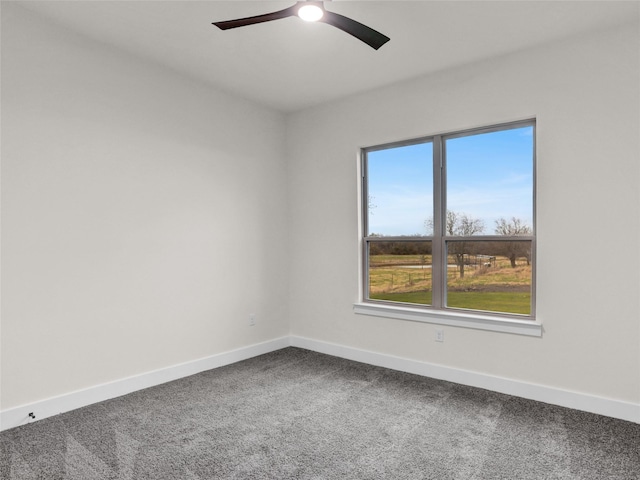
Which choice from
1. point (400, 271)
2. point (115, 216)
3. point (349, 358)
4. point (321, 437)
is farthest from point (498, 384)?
point (115, 216)

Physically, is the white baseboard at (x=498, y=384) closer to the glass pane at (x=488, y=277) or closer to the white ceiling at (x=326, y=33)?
the glass pane at (x=488, y=277)

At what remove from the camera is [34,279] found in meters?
2.59

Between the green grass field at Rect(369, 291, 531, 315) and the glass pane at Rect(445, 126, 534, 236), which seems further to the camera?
the green grass field at Rect(369, 291, 531, 315)

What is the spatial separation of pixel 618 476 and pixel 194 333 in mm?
3118

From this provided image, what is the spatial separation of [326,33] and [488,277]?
7.85 feet

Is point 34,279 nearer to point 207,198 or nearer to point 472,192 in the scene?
point 207,198

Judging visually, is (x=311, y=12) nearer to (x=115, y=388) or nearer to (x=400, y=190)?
(x=400, y=190)

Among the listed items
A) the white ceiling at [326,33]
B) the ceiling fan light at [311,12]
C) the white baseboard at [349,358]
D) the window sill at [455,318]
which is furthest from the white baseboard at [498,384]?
the ceiling fan light at [311,12]

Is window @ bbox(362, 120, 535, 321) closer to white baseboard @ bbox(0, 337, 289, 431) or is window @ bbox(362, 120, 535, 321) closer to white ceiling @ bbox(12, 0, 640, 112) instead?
white ceiling @ bbox(12, 0, 640, 112)

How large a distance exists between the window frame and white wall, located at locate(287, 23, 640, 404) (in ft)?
0.28

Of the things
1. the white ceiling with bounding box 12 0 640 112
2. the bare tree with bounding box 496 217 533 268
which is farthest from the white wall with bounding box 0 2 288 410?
the bare tree with bounding box 496 217 533 268

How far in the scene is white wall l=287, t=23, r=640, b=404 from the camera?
8.54 feet

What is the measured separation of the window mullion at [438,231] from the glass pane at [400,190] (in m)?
0.07

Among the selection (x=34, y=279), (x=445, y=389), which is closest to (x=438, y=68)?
(x=445, y=389)
